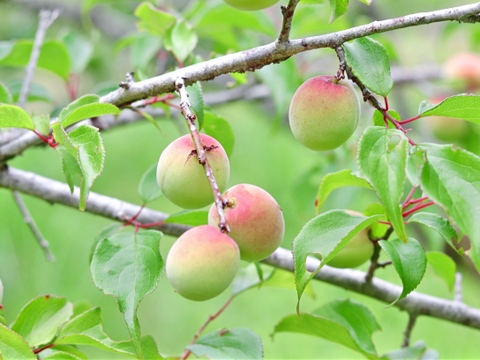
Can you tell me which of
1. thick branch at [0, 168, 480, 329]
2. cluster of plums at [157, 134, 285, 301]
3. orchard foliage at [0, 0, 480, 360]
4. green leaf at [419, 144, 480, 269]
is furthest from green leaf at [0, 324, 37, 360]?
green leaf at [419, 144, 480, 269]

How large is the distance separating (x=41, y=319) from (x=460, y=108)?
0.44m

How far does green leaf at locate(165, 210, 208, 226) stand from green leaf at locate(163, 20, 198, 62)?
8.3 inches

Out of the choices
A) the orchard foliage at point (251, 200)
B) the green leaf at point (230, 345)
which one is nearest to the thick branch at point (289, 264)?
the orchard foliage at point (251, 200)

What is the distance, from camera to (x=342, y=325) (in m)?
0.68

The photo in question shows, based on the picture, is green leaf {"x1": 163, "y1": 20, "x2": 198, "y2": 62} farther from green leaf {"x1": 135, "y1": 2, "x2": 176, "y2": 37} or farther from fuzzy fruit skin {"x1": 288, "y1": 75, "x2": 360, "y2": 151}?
fuzzy fruit skin {"x1": 288, "y1": 75, "x2": 360, "y2": 151}

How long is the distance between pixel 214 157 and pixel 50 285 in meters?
1.33

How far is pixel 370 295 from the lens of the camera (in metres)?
0.77

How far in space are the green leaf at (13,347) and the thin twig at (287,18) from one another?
322mm

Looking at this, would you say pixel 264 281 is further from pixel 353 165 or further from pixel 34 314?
pixel 353 165

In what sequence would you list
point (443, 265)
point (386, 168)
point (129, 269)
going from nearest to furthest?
point (386, 168)
point (129, 269)
point (443, 265)

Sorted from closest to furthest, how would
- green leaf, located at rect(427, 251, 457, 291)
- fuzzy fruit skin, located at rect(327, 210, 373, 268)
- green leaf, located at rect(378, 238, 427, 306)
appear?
green leaf, located at rect(378, 238, 427, 306), fuzzy fruit skin, located at rect(327, 210, 373, 268), green leaf, located at rect(427, 251, 457, 291)

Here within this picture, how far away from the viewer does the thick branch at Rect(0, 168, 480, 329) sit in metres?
0.75

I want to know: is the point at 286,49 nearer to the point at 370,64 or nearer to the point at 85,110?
the point at 370,64

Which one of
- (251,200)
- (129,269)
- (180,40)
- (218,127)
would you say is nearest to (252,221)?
(251,200)
